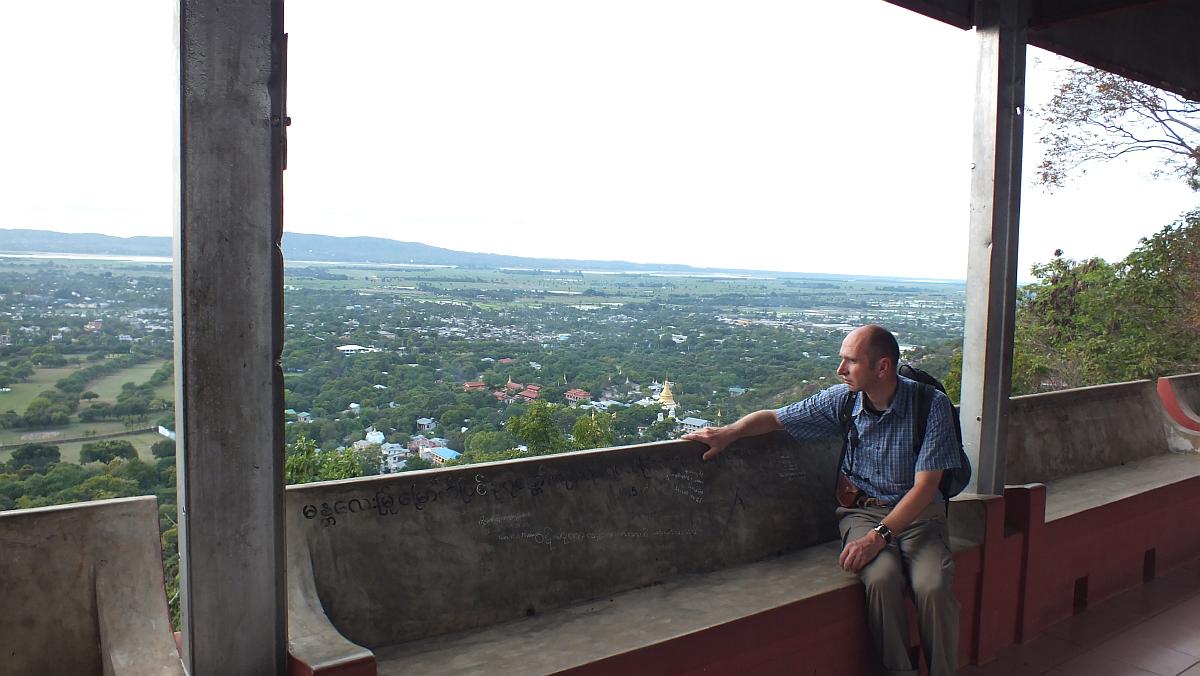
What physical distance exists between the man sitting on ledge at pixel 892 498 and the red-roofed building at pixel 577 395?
19.6 feet

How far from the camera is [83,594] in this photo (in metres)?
2.82

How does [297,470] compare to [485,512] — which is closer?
[485,512]

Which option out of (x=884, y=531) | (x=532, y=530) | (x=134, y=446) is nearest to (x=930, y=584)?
(x=884, y=531)

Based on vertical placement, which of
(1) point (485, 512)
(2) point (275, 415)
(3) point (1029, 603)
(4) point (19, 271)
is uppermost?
(4) point (19, 271)

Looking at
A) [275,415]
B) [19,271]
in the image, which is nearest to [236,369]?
[275,415]

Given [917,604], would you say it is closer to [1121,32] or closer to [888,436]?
[888,436]

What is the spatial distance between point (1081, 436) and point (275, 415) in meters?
6.74

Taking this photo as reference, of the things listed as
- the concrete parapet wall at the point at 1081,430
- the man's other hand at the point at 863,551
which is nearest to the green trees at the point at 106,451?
the man's other hand at the point at 863,551

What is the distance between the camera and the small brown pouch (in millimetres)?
4258

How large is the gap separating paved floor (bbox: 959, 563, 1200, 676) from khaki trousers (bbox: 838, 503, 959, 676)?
74 cm

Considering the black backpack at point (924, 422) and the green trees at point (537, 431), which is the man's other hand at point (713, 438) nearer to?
the black backpack at point (924, 422)

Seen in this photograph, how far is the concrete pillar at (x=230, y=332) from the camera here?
7.91 ft

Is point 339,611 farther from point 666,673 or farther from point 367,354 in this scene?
point 367,354

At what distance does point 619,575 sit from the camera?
386 cm
